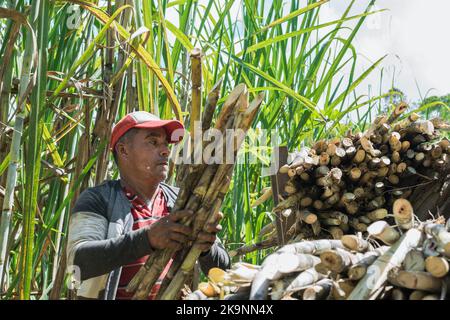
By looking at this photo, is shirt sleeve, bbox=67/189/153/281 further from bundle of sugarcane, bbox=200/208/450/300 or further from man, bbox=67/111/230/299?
bundle of sugarcane, bbox=200/208/450/300

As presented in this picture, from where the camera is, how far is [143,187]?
6.39 ft

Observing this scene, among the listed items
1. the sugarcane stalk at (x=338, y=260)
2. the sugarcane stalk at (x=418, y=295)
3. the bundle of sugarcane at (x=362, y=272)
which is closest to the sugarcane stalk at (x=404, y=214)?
the bundle of sugarcane at (x=362, y=272)

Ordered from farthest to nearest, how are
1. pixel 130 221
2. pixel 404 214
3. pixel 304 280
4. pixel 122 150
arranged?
1. pixel 122 150
2. pixel 130 221
3. pixel 404 214
4. pixel 304 280

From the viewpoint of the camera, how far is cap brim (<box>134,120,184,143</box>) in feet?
6.23

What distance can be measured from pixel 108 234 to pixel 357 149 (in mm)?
817

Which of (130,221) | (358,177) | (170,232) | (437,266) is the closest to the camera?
(437,266)

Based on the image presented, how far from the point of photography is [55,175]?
2.13 m

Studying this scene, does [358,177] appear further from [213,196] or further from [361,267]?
[361,267]

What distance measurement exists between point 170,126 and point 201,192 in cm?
37

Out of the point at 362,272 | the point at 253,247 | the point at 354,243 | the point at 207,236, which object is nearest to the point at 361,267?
the point at 362,272

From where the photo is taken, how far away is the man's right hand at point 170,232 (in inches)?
61.7

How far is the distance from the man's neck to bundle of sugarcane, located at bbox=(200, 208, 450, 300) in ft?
2.07

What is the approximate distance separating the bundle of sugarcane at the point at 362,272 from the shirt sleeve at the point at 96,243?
13.5 inches
